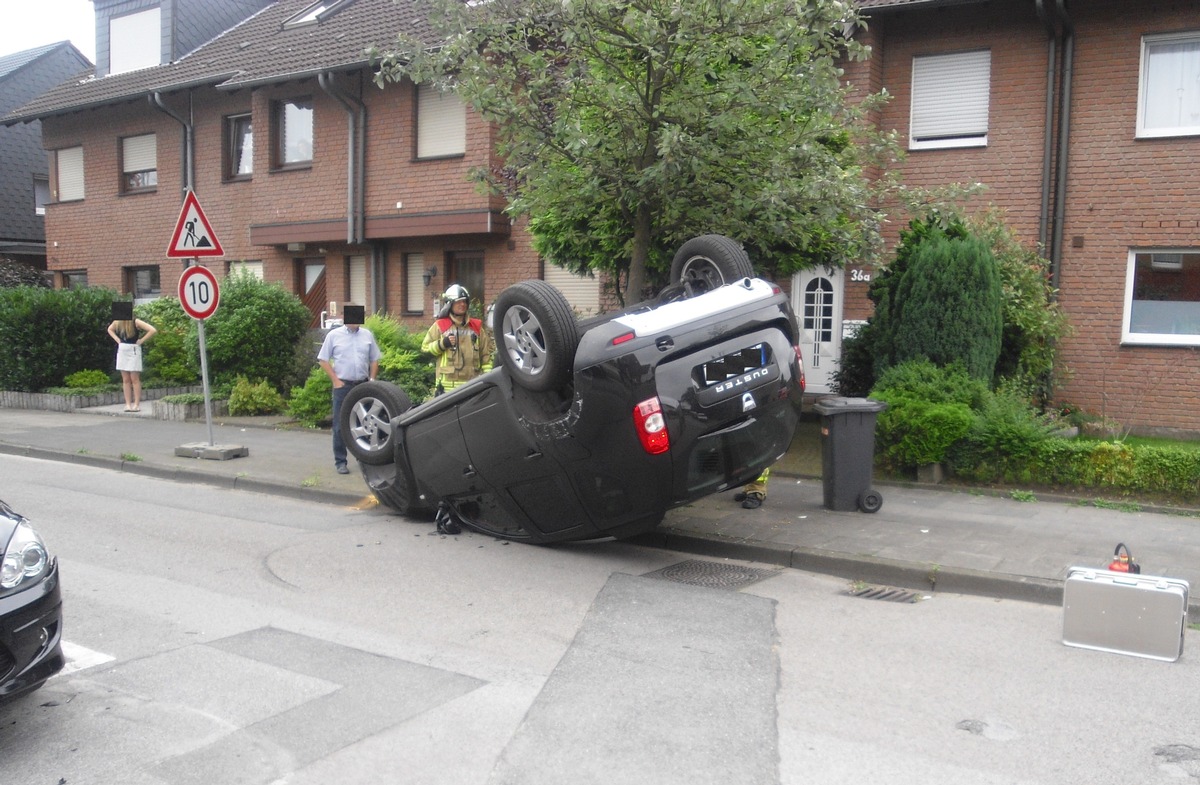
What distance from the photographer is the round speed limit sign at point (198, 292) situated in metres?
11.5

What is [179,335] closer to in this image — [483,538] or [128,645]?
[483,538]

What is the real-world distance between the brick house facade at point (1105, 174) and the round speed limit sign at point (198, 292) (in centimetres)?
858

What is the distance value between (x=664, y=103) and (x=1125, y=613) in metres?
5.38

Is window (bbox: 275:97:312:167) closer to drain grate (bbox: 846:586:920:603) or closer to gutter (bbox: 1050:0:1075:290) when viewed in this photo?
gutter (bbox: 1050:0:1075:290)

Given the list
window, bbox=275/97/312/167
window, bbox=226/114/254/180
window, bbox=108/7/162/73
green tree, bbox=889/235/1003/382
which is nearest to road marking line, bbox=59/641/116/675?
green tree, bbox=889/235/1003/382

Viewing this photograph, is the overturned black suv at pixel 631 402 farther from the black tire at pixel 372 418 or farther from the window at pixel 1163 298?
the window at pixel 1163 298

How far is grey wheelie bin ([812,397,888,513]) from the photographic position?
341 inches

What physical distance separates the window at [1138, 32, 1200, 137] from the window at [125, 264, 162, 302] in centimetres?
1923

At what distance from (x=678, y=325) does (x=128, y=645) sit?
11.8 ft

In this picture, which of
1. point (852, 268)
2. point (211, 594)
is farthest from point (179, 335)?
point (211, 594)

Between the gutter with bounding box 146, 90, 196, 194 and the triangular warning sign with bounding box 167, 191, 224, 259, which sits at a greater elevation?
the gutter with bounding box 146, 90, 196, 194

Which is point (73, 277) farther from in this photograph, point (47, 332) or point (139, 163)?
point (47, 332)

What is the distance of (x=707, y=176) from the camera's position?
29.6ft

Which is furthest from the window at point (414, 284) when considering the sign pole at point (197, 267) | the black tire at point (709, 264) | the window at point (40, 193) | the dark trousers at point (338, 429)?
the window at point (40, 193)
